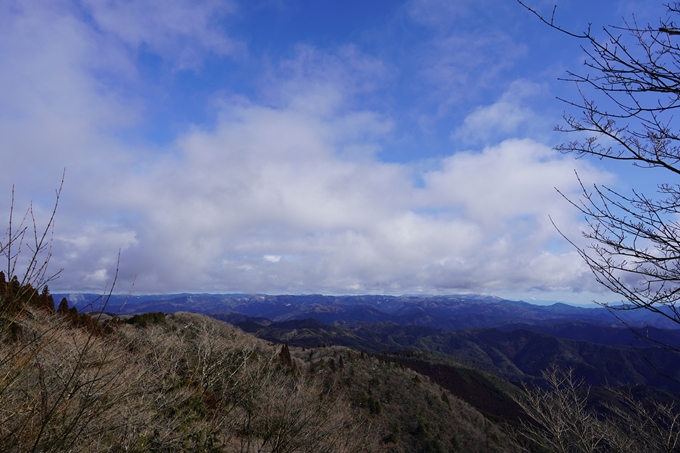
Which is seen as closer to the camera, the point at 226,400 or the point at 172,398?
the point at 172,398

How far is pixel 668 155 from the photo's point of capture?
4.89 meters

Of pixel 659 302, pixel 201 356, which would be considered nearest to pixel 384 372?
pixel 201 356

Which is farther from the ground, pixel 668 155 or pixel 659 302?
pixel 668 155

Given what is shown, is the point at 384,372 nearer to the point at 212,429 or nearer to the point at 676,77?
the point at 212,429

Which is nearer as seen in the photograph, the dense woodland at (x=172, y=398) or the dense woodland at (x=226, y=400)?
the dense woodland at (x=172, y=398)

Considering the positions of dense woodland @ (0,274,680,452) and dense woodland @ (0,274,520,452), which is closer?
dense woodland @ (0,274,520,452)

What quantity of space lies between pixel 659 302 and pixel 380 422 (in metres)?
65.3

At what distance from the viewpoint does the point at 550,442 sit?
1280 cm

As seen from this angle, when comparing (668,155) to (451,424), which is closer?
(668,155)

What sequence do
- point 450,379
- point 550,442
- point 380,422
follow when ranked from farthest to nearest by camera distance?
point 450,379
point 380,422
point 550,442

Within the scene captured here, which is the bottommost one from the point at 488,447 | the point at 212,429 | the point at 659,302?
the point at 488,447

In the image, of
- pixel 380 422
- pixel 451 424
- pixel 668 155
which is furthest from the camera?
pixel 451 424

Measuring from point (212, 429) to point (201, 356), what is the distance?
7.31 meters

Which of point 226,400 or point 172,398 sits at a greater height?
point 172,398
